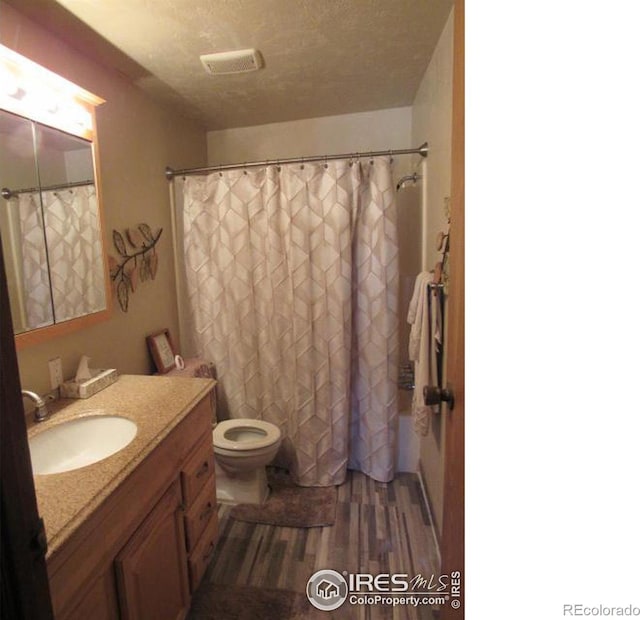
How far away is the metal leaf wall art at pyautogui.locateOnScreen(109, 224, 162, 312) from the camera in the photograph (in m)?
1.69

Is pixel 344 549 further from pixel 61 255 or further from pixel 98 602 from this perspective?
pixel 61 255

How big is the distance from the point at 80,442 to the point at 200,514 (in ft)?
1.78

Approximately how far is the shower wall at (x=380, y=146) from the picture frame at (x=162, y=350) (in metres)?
1.45

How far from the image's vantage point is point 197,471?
1340 millimetres

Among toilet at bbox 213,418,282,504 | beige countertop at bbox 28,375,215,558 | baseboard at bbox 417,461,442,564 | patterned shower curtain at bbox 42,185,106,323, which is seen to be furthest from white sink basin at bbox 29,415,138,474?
baseboard at bbox 417,461,442,564

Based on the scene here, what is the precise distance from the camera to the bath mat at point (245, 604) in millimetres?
1346

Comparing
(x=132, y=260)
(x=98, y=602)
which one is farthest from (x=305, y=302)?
(x=98, y=602)

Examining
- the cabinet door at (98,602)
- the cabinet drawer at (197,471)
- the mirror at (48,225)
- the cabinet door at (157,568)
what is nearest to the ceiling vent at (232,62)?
the mirror at (48,225)

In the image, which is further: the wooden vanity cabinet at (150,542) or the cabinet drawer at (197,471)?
the cabinet drawer at (197,471)

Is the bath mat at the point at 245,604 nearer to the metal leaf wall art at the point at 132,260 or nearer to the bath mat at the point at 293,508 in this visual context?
the bath mat at the point at 293,508
